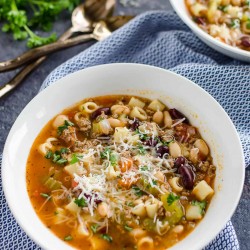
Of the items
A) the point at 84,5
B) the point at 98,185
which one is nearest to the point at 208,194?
the point at 98,185

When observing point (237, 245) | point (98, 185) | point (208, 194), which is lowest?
point (237, 245)

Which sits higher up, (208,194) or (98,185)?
(98,185)

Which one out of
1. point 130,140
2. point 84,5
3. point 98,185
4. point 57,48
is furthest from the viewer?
point 84,5

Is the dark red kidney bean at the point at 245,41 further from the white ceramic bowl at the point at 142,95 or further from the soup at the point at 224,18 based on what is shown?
the white ceramic bowl at the point at 142,95

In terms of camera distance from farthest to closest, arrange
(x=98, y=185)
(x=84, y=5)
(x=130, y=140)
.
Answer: (x=84, y=5) → (x=130, y=140) → (x=98, y=185)

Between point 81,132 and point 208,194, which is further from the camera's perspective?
point 81,132

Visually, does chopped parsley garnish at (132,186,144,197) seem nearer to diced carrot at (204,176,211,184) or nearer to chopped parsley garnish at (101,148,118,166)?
chopped parsley garnish at (101,148,118,166)

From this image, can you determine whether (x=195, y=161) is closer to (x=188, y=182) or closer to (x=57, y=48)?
(x=188, y=182)

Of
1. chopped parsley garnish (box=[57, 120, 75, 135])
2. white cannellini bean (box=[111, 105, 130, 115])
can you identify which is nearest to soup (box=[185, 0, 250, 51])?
white cannellini bean (box=[111, 105, 130, 115])
